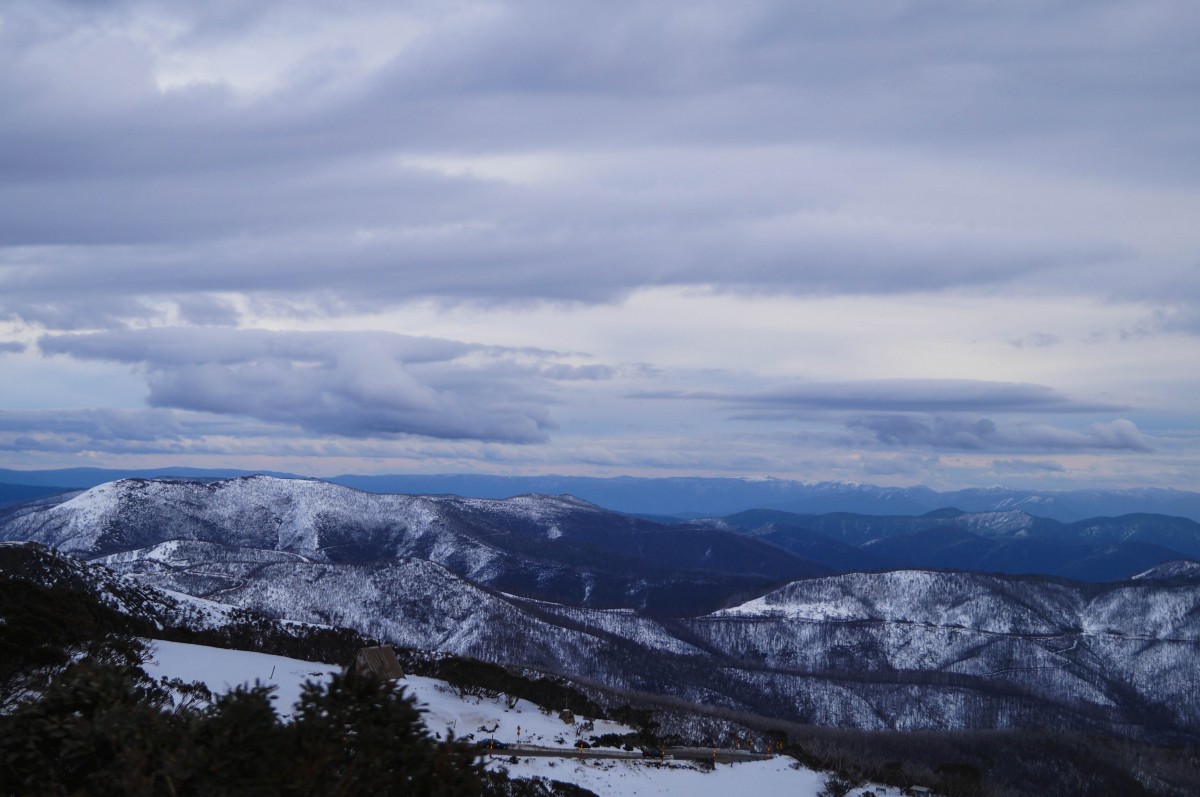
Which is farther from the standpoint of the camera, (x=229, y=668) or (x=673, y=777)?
(x=229, y=668)

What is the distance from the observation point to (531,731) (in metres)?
54.7

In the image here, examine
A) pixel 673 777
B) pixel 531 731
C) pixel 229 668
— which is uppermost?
pixel 229 668

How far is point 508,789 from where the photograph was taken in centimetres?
3747

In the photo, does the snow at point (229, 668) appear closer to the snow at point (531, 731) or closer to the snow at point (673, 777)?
the snow at point (531, 731)

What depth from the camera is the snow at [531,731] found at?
45000 mm

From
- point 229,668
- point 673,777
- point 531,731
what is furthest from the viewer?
point 531,731

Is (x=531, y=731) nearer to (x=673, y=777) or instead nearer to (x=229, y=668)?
(x=673, y=777)

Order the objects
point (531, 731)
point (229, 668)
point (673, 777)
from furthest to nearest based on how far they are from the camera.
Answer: point (531, 731), point (229, 668), point (673, 777)

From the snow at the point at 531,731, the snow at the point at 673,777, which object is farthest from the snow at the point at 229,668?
Answer: the snow at the point at 673,777

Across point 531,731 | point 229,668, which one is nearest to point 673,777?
point 531,731

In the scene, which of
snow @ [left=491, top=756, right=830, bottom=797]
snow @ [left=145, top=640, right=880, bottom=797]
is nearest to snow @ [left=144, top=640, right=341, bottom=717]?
snow @ [left=145, top=640, right=880, bottom=797]

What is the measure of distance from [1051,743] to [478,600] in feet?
364

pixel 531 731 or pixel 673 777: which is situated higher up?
pixel 673 777

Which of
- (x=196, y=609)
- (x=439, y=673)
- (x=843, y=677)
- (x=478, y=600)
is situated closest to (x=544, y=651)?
(x=478, y=600)
